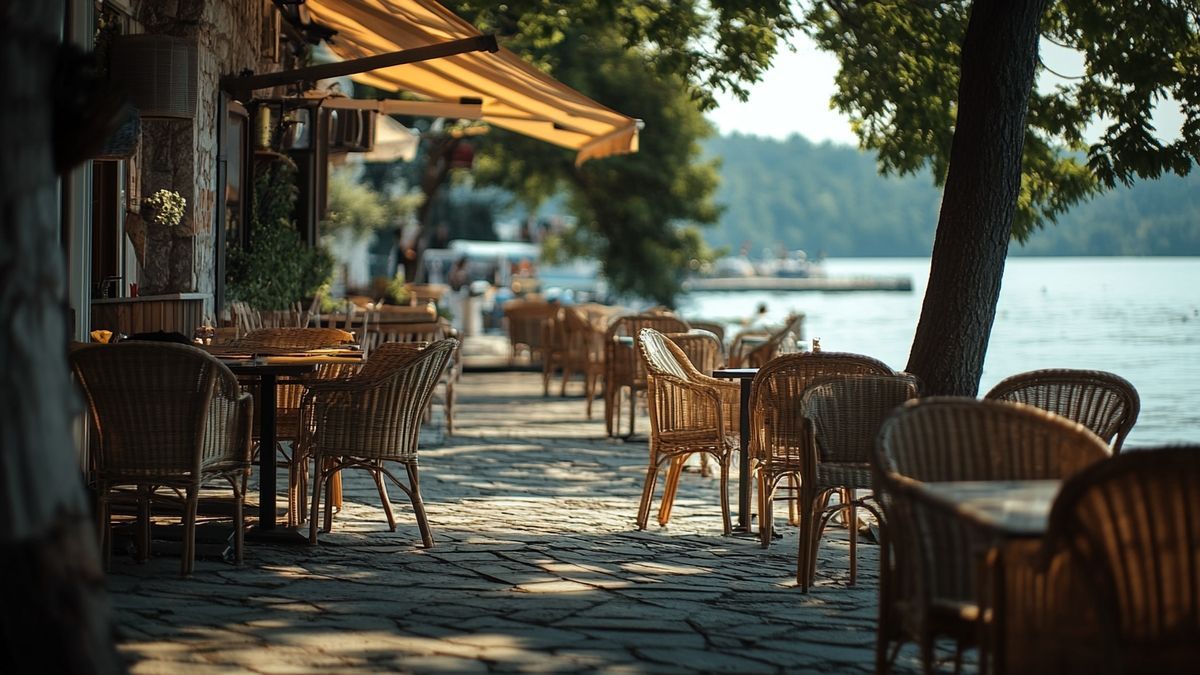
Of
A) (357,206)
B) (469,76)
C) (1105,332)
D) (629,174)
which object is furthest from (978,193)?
(357,206)

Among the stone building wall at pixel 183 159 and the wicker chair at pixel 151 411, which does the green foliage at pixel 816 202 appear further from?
the wicker chair at pixel 151 411

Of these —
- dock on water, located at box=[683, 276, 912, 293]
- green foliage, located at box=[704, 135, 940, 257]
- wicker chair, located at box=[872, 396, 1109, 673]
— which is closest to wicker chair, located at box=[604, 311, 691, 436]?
wicker chair, located at box=[872, 396, 1109, 673]

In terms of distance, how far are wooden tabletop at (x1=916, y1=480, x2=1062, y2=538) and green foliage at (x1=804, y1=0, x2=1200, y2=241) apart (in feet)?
14.9

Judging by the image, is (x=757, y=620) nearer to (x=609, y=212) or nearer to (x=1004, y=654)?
(x=1004, y=654)

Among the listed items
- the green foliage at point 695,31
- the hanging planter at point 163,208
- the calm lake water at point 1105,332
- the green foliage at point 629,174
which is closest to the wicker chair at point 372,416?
the hanging planter at point 163,208

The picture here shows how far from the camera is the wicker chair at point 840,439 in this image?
5.20 meters

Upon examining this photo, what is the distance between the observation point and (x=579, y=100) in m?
9.83

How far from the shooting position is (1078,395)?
17.2ft

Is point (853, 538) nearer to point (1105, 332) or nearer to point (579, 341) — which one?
point (579, 341)

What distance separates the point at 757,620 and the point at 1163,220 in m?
15.6

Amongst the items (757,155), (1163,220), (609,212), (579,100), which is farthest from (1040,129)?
(757,155)

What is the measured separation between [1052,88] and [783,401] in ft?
12.4

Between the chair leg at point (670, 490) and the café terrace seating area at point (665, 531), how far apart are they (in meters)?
0.02

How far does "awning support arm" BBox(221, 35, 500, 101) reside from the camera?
23.9 feet
